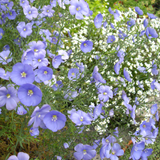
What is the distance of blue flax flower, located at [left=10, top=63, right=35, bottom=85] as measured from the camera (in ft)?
3.39

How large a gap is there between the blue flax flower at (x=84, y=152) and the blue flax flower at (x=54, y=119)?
19.8 inches

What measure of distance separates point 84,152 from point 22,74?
978mm

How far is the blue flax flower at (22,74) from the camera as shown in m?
1.03

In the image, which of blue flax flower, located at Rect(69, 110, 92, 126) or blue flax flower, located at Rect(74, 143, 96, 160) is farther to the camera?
blue flax flower, located at Rect(74, 143, 96, 160)

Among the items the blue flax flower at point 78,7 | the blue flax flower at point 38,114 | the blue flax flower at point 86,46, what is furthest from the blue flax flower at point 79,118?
the blue flax flower at point 78,7

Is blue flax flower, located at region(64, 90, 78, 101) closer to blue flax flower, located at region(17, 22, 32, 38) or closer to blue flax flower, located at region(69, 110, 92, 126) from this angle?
blue flax flower, located at region(69, 110, 92, 126)

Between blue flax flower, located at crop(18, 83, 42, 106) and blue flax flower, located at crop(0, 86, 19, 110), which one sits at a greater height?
blue flax flower, located at crop(18, 83, 42, 106)

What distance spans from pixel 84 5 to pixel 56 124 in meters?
1.23

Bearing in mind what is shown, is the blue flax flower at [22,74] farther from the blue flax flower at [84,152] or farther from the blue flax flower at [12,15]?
the blue flax flower at [12,15]

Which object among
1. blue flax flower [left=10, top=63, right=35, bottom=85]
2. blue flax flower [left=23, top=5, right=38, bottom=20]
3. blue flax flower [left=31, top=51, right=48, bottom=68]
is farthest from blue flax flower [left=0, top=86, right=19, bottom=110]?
blue flax flower [left=23, top=5, right=38, bottom=20]

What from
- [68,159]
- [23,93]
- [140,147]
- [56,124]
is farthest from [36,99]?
[68,159]

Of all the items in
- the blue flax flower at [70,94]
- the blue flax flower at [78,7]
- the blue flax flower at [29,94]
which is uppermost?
the blue flax flower at [78,7]

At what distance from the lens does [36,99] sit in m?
1.08

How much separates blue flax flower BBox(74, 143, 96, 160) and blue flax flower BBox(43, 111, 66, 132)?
50 centimetres
